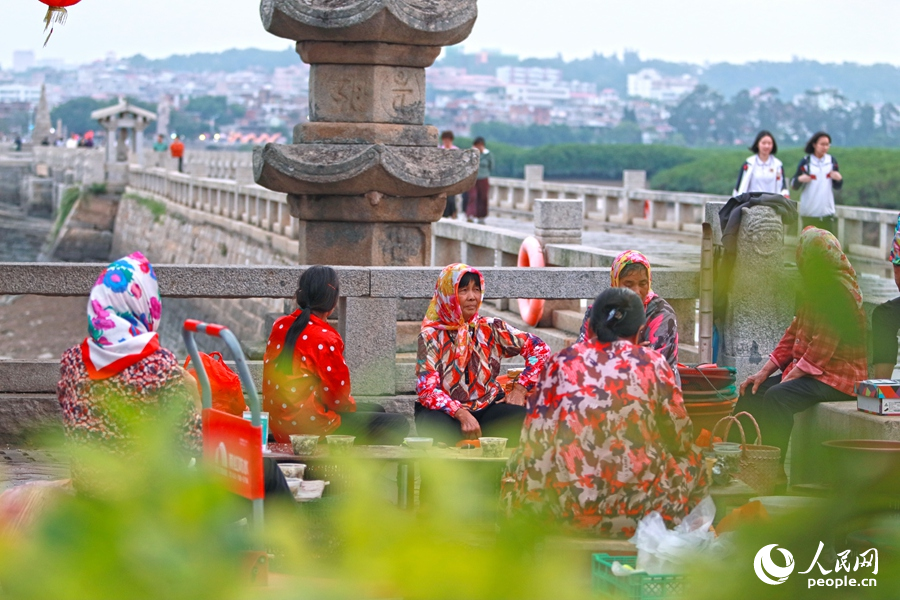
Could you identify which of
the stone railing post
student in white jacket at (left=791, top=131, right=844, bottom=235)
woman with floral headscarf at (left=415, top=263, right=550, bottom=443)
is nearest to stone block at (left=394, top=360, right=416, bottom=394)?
Result: woman with floral headscarf at (left=415, top=263, right=550, bottom=443)

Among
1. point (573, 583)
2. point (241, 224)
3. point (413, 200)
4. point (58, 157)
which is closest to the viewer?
point (573, 583)

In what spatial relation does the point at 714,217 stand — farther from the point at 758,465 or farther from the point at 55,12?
the point at 55,12

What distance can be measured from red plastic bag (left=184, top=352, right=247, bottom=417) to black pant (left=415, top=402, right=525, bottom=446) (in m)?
0.94

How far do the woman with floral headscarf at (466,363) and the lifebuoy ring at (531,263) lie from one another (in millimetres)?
4298

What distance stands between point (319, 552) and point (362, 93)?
26.3ft

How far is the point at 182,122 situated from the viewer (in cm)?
15875

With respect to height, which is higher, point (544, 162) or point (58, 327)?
Result: point (544, 162)

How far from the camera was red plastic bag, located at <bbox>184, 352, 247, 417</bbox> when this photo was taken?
511 centimetres

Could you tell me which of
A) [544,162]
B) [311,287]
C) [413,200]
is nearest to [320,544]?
[311,287]

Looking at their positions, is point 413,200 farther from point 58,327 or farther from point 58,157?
point 58,157

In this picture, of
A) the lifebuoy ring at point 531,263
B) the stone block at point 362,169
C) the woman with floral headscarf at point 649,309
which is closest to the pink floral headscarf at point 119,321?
the woman with floral headscarf at point 649,309

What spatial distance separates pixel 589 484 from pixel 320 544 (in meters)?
3.16

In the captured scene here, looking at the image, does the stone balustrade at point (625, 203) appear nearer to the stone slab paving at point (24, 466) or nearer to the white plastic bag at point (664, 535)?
the stone slab paving at point (24, 466)

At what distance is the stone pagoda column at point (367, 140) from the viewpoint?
28.1 feet
